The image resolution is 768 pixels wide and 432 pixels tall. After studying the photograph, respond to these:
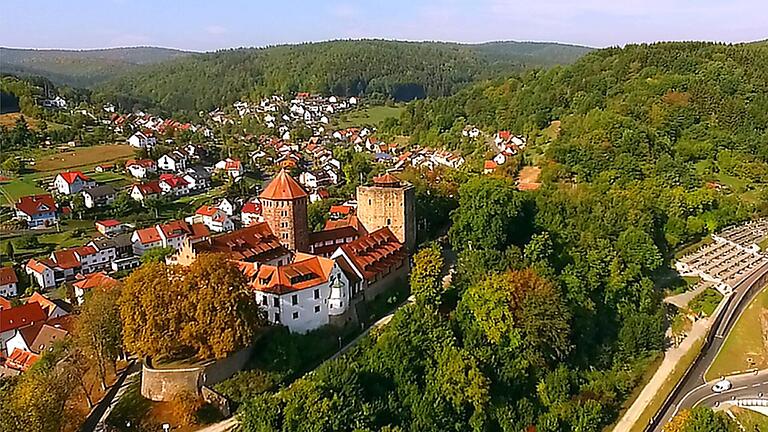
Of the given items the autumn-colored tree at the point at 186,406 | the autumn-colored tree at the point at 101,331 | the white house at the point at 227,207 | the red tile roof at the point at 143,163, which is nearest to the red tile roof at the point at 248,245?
the autumn-colored tree at the point at 101,331

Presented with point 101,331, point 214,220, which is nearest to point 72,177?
point 214,220

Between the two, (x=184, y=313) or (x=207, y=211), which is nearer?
(x=184, y=313)

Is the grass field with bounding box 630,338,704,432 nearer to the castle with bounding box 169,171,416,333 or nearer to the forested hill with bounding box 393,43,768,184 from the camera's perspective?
the castle with bounding box 169,171,416,333

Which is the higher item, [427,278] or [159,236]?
[427,278]

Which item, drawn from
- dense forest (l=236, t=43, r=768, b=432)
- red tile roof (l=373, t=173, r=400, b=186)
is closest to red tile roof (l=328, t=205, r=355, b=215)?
dense forest (l=236, t=43, r=768, b=432)

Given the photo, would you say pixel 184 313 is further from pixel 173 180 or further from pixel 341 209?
pixel 173 180

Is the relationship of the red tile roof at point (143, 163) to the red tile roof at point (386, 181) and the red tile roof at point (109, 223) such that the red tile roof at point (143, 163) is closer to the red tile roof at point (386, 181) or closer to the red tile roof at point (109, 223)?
the red tile roof at point (109, 223)
